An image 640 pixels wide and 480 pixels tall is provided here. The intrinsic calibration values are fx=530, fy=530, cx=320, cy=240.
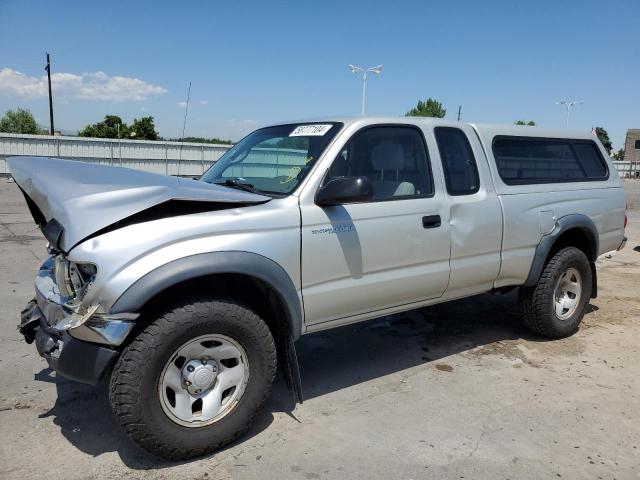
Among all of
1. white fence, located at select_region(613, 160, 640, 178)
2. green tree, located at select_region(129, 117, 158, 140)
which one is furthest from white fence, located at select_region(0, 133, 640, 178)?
white fence, located at select_region(613, 160, 640, 178)

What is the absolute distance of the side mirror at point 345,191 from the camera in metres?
3.10

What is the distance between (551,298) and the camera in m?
4.64

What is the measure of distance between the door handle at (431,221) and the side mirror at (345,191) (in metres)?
0.68

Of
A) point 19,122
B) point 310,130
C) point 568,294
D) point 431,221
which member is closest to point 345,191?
point 310,130

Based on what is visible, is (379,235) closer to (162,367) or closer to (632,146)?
(162,367)

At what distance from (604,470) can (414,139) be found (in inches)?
93.8

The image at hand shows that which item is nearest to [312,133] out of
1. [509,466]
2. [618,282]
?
[509,466]

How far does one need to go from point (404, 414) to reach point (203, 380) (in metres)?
1.36

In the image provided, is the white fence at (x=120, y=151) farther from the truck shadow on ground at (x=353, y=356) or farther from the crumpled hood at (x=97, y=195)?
the crumpled hood at (x=97, y=195)

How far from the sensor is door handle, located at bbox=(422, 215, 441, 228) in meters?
3.70

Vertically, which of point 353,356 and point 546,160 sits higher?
point 546,160

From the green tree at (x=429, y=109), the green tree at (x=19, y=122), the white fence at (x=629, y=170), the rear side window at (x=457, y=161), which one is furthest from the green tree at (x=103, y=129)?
the rear side window at (x=457, y=161)

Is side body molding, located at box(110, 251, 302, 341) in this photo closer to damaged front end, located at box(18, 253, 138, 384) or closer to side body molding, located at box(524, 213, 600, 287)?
damaged front end, located at box(18, 253, 138, 384)

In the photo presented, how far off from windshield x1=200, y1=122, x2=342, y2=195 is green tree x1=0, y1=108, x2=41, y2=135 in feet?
197
